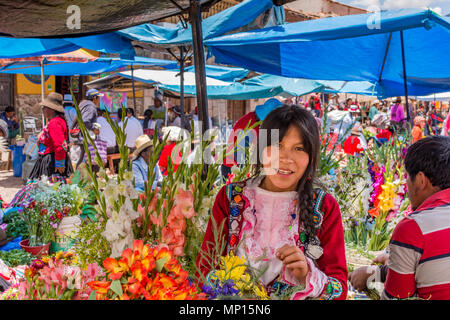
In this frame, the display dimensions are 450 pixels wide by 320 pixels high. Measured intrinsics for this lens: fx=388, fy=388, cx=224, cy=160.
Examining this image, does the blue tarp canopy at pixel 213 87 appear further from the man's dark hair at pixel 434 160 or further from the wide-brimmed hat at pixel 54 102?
the man's dark hair at pixel 434 160

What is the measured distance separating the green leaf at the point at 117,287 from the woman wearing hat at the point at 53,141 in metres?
4.13

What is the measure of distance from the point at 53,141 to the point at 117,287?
420cm

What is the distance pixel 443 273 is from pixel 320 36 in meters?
1.73

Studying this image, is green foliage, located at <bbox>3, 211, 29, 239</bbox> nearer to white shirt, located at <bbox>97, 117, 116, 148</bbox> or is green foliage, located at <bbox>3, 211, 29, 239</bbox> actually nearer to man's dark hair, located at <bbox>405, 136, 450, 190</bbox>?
man's dark hair, located at <bbox>405, 136, 450, 190</bbox>

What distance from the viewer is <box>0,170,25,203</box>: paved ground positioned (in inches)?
230

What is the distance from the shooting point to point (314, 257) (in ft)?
4.07

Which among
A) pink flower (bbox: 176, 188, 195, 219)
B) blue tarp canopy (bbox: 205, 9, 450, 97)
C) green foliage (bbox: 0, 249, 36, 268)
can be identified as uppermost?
blue tarp canopy (bbox: 205, 9, 450, 97)

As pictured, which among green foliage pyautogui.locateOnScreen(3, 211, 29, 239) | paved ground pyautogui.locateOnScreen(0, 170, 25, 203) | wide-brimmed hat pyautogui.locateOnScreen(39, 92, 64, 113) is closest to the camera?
green foliage pyautogui.locateOnScreen(3, 211, 29, 239)

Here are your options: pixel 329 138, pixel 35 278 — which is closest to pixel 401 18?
pixel 329 138

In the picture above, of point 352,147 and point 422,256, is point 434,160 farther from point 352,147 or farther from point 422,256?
point 352,147

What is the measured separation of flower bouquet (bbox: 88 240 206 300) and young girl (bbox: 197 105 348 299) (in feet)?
1.17

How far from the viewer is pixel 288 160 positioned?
1.34m

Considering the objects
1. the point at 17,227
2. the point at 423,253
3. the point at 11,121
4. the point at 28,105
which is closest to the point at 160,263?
the point at 423,253

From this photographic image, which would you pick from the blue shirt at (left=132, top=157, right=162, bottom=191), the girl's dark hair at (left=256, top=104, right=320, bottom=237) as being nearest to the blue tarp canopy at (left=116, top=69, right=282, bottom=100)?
the blue shirt at (left=132, top=157, right=162, bottom=191)
